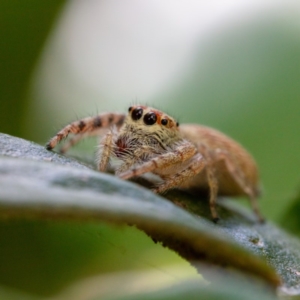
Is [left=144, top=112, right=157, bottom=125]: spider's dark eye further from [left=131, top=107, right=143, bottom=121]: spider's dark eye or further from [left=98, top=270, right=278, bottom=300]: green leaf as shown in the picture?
[left=98, top=270, right=278, bottom=300]: green leaf

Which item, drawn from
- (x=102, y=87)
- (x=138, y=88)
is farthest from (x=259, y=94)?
(x=102, y=87)

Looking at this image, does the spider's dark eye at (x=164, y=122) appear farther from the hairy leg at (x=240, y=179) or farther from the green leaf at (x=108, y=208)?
the green leaf at (x=108, y=208)

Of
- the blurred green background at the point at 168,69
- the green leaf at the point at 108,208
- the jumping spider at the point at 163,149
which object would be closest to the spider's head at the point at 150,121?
the jumping spider at the point at 163,149

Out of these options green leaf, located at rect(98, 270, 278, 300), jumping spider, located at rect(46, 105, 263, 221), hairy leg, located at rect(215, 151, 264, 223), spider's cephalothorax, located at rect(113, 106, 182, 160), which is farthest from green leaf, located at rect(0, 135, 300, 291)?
hairy leg, located at rect(215, 151, 264, 223)

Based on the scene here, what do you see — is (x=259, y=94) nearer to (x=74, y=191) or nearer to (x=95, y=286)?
(x=95, y=286)

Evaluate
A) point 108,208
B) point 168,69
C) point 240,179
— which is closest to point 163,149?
point 240,179

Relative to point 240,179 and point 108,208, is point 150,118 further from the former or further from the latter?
point 108,208
